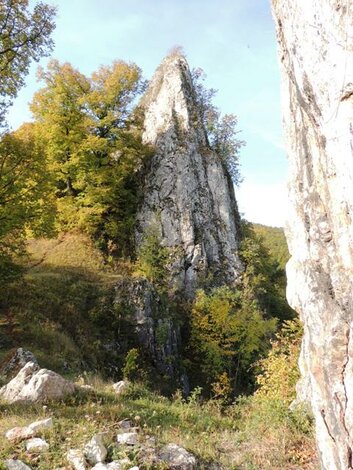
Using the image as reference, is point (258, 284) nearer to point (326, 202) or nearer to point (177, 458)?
point (177, 458)

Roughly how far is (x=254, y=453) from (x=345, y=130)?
6349mm

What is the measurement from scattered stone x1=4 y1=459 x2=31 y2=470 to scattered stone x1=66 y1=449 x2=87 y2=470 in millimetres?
658

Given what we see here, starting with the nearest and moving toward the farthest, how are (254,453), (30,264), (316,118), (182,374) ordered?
1. (316,118)
2. (254,453)
3. (182,374)
4. (30,264)

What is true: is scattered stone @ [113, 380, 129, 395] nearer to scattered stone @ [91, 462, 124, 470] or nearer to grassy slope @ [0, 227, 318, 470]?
grassy slope @ [0, 227, 318, 470]

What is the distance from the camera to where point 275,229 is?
304ft

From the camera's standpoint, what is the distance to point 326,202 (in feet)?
20.4

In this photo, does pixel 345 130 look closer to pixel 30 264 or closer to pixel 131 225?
pixel 30 264

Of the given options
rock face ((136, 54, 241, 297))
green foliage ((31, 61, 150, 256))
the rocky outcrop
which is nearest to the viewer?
the rocky outcrop

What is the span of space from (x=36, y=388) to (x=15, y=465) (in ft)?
9.10

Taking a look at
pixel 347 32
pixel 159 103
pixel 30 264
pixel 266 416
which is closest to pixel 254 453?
pixel 266 416

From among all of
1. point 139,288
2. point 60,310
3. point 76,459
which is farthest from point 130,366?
point 76,459

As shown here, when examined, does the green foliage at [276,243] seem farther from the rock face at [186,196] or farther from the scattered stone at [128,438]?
the scattered stone at [128,438]

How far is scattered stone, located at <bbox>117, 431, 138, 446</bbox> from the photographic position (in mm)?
6969

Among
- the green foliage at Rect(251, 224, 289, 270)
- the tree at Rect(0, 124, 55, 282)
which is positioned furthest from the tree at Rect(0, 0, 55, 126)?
the green foliage at Rect(251, 224, 289, 270)
